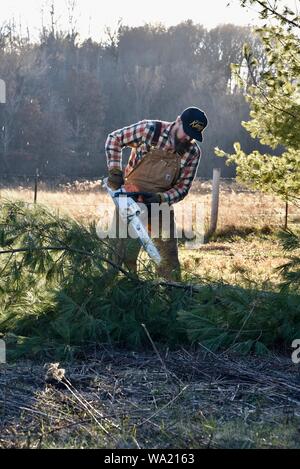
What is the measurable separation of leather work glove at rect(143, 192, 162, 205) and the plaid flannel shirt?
0.13 meters

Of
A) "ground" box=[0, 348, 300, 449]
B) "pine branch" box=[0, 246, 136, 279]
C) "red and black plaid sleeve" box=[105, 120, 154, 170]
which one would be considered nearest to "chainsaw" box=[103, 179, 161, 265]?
"red and black plaid sleeve" box=[105, 120, 154, 170]

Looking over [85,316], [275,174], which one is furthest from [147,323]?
[275,174]

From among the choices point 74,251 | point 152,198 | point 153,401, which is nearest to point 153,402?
point 153,401

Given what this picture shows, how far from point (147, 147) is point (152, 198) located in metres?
0.59

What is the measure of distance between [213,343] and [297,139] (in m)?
4.38

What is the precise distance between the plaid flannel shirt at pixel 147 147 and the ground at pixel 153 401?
230 centimetres

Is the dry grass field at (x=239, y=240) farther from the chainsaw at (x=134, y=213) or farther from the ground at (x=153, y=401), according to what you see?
the ground at (x=153, y=401)

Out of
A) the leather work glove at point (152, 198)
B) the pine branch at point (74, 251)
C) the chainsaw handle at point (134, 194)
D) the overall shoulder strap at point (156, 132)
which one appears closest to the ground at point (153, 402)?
the pine branch at point (74, 251)

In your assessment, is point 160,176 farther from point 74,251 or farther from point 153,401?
point 153,401

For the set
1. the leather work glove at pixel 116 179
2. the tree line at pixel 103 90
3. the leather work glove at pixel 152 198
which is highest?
the tree line at pixel 103 90

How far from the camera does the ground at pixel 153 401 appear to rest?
377cm

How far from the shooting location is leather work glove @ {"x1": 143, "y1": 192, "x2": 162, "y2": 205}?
775cm

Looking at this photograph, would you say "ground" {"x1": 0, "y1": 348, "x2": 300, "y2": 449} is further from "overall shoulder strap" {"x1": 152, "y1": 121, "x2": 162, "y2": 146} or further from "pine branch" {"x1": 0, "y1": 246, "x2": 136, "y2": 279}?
"overall shoulder strap" {"x1": 152, "y1": 121, "x2": 162, "y2": 146}

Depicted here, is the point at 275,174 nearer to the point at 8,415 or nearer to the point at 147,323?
the point at 147,323
